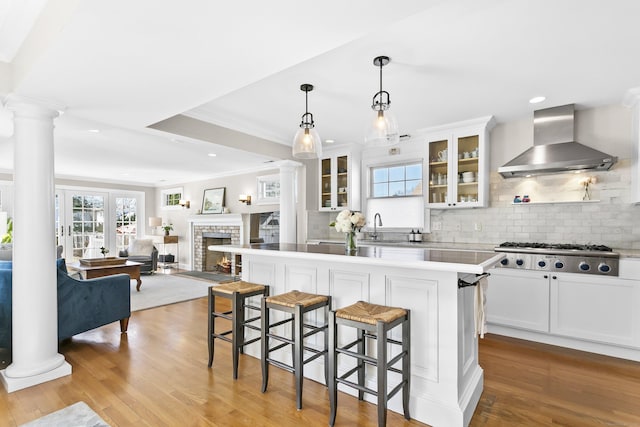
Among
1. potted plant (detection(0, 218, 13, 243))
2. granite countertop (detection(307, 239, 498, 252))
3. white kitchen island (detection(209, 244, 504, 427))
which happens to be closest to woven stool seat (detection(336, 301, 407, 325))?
white kitchen island (detection(209, 244, 504, 427))

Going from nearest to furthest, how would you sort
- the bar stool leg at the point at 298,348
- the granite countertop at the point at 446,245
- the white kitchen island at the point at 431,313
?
1. the white kitchen island at the point at 431,313
2. the bar stool leg at the point at 298,348
3. the granite countertop at the point at 446,245

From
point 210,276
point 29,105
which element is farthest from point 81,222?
point 29,105

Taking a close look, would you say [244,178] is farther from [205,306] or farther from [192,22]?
[192,22]

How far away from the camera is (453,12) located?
1.91 meters

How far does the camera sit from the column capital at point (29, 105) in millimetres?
2441

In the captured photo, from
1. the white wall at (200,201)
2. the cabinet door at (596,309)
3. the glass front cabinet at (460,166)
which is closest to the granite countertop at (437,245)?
the glass front cabinet at (460,166)

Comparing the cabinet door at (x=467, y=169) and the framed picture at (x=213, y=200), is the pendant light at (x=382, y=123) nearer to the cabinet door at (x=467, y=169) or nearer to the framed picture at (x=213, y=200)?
the cabinet door at (x=467, y=169)

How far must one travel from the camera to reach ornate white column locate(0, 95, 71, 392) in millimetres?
2516

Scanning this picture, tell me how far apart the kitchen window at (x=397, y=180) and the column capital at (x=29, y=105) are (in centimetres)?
392

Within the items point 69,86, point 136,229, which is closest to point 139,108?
point 69,86

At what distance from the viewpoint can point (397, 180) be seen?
196 inches

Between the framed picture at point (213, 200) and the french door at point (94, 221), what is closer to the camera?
the framed picture at point (213, 200)

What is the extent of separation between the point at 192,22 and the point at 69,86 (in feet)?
4.37

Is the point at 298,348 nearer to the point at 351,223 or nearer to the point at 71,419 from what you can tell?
the point at 351,223
